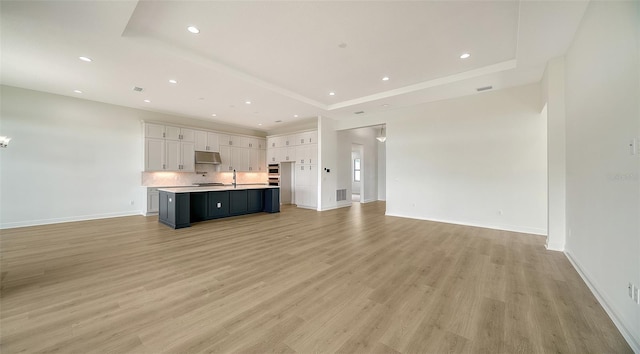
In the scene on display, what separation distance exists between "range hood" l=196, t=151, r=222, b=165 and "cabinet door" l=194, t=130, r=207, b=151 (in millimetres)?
165

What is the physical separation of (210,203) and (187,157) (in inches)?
94.6

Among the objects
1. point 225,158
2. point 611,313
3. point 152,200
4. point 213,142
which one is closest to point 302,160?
point 225,158

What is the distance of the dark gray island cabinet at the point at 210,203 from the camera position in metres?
5.12

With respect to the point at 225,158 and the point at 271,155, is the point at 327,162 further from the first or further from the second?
the point at 225,158

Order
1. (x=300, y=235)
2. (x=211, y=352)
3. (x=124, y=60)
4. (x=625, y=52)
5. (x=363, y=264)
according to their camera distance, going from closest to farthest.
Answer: (x=211, y=352), (x=625, y=52), (x=363, y=264), (x=124, y=60), (x=300, y=235)

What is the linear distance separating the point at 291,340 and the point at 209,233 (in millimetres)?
3655

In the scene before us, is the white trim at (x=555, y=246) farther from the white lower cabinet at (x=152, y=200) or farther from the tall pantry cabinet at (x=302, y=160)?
the white lower cabinet at (x=152, y=200)

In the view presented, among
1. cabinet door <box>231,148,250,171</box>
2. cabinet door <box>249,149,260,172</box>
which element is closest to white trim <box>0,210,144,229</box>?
cabinet door <box>231,148,250,171</box>

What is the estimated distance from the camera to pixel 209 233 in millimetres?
4637

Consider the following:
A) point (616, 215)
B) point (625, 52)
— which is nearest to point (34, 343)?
point (616, 215)

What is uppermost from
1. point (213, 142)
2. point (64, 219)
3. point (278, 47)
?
point (278, 47)

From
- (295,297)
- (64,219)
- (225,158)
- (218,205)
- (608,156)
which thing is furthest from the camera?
(225,158)

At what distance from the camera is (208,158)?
785cm

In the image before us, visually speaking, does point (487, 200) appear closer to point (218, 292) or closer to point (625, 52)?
point (625, 52)
